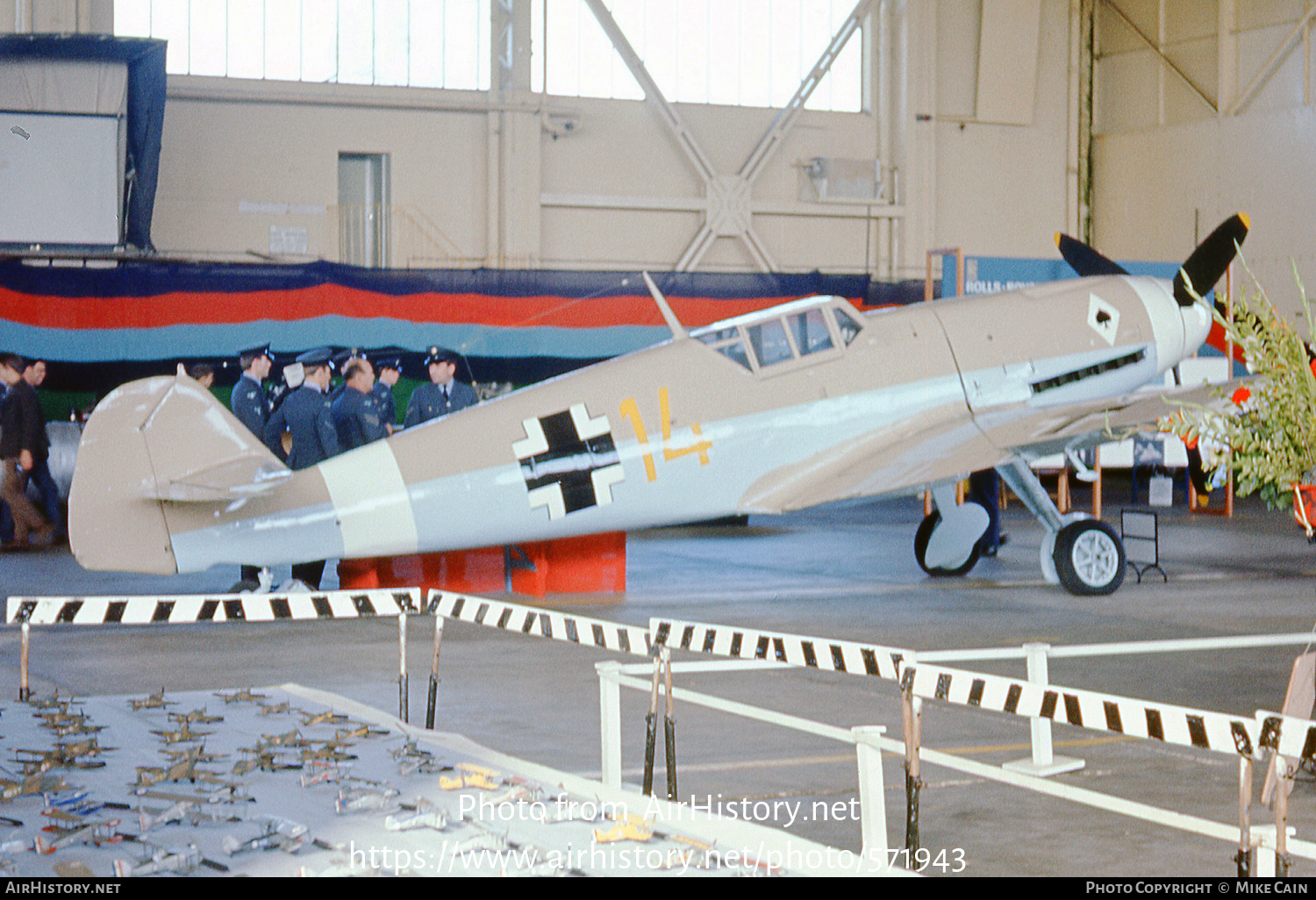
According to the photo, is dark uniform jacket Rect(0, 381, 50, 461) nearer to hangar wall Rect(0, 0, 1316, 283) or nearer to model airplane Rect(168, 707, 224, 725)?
hangar wall Rect(0, 0, 1316, 283)

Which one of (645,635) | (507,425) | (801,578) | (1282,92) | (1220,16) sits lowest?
(801,578)

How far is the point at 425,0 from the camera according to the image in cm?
2180

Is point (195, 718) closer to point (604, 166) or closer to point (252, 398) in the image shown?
point (252, 398)

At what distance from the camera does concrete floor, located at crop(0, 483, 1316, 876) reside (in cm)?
505

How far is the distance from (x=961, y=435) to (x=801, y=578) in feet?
8.31

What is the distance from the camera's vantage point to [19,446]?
1448 cm

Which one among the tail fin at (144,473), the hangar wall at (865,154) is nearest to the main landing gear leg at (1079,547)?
the tail fin at (144,473)

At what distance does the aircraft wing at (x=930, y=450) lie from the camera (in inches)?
400

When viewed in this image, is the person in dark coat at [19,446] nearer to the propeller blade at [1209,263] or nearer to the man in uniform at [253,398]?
the man in uniform at [253,398]

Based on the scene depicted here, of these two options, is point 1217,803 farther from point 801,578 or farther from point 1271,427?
point 801,578

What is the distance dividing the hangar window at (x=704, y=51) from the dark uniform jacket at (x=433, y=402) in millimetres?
10865

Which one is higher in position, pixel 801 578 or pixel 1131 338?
pixel 1131 338

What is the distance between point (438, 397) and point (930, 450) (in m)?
4.46

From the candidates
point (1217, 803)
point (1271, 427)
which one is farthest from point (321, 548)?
point (1271, 427)
